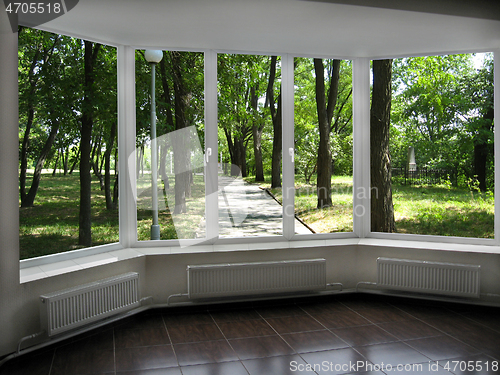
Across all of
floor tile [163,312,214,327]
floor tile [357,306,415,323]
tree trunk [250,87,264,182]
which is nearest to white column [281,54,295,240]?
tree trunk [250,87,264,182]

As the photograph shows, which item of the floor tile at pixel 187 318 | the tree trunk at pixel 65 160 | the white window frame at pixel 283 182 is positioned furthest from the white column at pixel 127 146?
the floor tile at pixel 187 318

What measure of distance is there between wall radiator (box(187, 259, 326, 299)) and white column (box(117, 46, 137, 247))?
0.78 m

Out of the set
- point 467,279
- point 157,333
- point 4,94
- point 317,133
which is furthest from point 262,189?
point 4,94

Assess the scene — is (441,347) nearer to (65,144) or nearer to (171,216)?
(171,216)

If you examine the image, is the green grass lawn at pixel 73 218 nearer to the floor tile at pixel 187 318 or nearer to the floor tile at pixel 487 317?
the floor tile at pixel 187 318

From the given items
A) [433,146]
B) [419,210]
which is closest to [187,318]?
[419,210]

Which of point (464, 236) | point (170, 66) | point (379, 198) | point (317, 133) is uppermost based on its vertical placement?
point (170, 66)

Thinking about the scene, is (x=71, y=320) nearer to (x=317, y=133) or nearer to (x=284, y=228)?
(x=284, y=228)

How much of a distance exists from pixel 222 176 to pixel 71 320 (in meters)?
1.95

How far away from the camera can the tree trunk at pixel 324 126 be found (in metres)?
4.70

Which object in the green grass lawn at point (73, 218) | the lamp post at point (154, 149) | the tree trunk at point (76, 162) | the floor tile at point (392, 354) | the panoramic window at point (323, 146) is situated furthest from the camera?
the panoramic window at point (323, 146)

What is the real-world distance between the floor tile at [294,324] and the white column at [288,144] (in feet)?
3.29

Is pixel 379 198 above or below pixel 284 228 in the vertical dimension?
above

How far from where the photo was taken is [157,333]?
11.6ft
